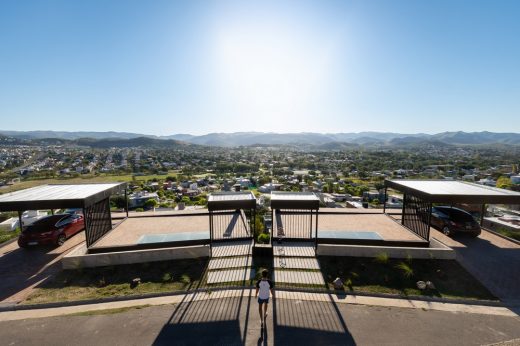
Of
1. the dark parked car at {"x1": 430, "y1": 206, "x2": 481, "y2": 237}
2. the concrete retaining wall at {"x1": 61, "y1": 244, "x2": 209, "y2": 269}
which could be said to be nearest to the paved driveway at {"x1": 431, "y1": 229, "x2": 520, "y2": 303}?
the dark parked car at {"x1": 430, "y1": 206, "x2": 481, "y2": 237}

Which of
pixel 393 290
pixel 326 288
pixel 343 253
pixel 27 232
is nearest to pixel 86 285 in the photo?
pixel 27 232

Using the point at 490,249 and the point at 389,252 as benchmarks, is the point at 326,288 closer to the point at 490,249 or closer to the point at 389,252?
the point at 389,252

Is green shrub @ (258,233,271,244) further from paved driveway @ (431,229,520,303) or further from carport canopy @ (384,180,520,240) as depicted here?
paved driveway @ (431,229,520,303)

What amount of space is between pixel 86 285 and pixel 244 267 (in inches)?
202

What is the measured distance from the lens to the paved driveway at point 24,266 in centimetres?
835

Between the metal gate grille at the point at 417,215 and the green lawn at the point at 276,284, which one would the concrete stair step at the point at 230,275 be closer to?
the green lawn at the point at 276,284

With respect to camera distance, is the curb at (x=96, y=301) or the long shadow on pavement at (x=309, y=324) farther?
the curb at (x=96, y=301)

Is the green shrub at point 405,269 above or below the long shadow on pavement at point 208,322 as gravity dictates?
above

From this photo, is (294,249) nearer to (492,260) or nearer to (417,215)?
(417,215)

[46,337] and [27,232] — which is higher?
[27,232]

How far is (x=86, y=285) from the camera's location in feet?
28.6

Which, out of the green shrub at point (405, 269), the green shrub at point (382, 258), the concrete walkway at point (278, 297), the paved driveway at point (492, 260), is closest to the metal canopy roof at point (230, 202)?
the concrete walkway at point (278, 297)

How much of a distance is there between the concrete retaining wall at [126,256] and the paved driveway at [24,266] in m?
0.69

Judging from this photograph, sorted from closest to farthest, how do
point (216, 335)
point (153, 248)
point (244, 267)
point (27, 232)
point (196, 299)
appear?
point (216, 335), point (196, 299), point (244, 267), point (153, 248), point (27, 232)
